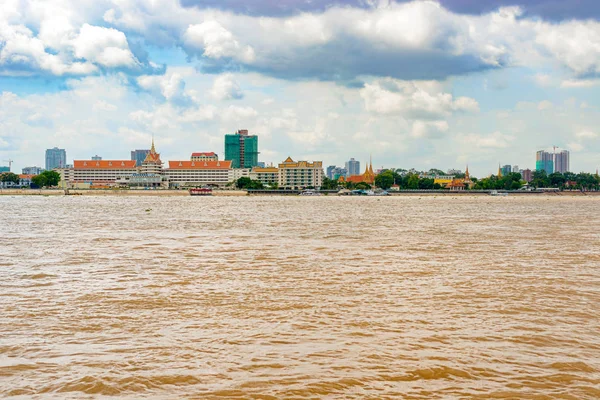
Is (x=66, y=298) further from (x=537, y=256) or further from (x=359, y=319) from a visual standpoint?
(x=537, y=256)

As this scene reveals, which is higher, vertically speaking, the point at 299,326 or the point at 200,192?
the point at 200,192

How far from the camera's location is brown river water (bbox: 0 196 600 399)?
24.0 ft

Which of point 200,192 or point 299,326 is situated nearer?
point 299,326

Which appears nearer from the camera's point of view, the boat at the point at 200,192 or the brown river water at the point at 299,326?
the brown river water at the point at 299,326

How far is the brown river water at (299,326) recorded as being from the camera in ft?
24.0

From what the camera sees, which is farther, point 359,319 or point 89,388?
point 359,319

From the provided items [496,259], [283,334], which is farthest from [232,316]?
[496,259]

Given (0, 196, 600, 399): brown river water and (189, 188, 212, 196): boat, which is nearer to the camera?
(0, 196, 600, 399): brown river water

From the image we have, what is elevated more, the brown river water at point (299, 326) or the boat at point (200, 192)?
the boat at point (200, 192)

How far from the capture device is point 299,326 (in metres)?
10.1

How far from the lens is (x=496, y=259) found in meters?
19.8

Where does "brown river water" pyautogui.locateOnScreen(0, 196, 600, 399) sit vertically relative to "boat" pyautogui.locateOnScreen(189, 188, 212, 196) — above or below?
below

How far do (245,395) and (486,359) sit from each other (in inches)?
140

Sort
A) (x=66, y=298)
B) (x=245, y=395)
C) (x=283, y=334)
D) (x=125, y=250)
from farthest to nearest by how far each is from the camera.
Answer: (x=125, y=250) → (x=66, y=298) → (x=283, y=334) → (x=245, y=395)
